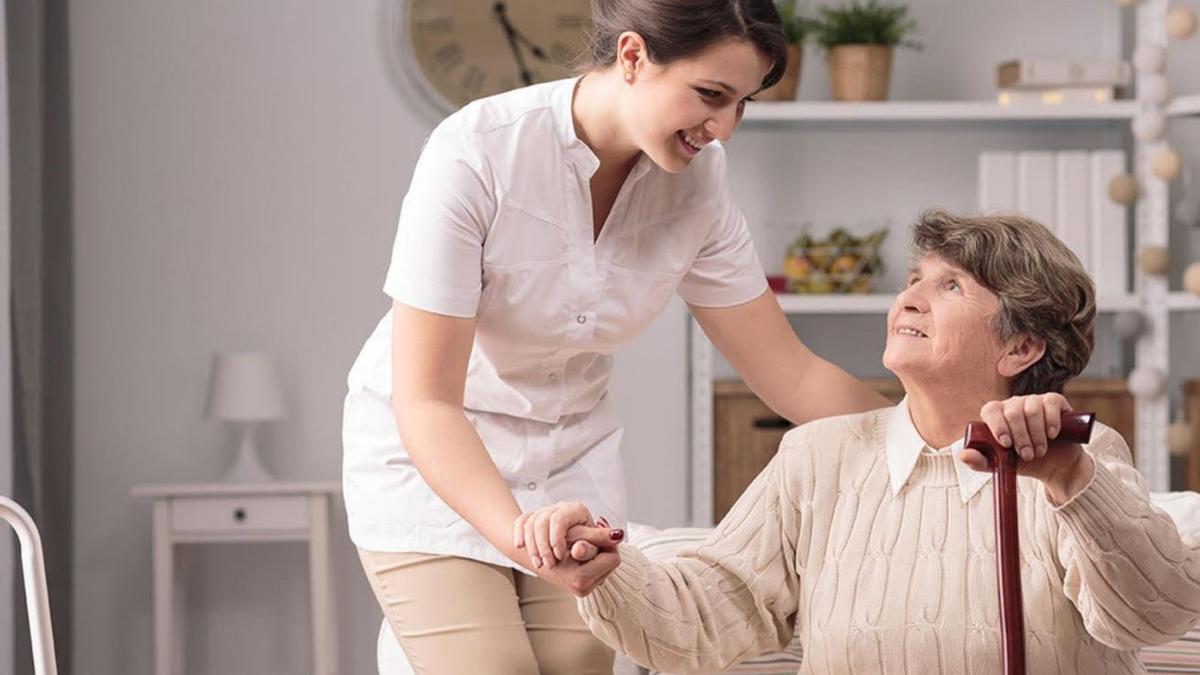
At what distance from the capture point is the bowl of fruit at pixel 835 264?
3.90 meters

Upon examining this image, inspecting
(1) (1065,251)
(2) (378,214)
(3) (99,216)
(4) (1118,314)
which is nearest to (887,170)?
(4) (1118,314)

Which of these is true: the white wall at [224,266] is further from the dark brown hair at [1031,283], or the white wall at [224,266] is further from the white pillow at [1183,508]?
the dark brown hair at [1031,283]

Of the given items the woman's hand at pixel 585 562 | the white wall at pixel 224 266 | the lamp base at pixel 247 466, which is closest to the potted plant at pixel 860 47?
the white wall at pixel 224 266

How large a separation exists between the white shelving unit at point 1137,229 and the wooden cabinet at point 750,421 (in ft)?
0.08

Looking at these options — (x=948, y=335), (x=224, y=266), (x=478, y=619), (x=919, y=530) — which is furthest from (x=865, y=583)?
(x=224, y=266)

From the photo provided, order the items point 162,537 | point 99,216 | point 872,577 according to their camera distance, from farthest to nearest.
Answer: point 99,216, point 162,537, point 872,577

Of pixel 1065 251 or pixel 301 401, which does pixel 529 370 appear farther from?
pixel 301 401

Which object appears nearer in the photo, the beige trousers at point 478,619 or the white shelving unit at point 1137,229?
the beige trousers at point 478,619

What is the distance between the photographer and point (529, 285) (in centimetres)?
176

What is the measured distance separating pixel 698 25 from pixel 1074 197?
249 cm

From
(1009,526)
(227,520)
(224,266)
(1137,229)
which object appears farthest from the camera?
(224,266)

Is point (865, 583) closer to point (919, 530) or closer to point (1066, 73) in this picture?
point (919, 530)

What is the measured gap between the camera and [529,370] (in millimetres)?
1836

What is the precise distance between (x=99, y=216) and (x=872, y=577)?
2838 mm
